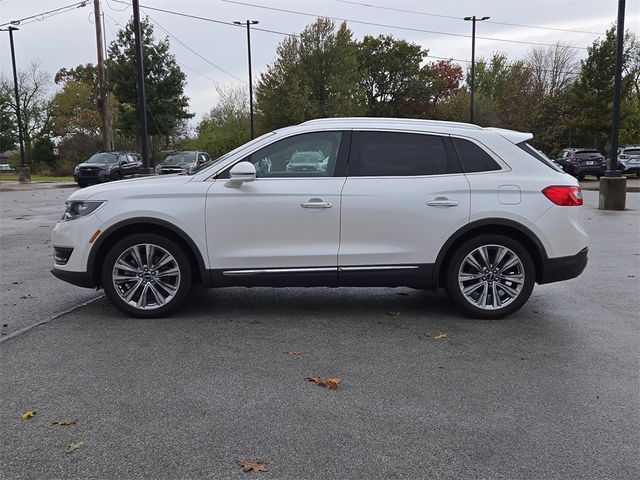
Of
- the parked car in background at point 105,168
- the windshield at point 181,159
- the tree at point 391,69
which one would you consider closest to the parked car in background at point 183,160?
the windshield at point 181,159

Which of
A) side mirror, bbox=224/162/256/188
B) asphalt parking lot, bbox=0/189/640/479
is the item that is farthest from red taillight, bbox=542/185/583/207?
side mirror, bbox=224/162/256/188

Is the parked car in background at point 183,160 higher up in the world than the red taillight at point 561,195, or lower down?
higher up

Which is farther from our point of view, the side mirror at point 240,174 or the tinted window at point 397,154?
the tinted window at point 397,154

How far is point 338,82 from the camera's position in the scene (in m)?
52.3

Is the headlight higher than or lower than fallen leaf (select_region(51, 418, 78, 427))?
higher

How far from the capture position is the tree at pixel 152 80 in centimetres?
4134

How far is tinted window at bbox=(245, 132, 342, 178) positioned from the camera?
5449mm

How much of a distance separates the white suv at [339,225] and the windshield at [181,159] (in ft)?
64.7

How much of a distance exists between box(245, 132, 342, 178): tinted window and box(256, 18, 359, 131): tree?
4408 centimetres

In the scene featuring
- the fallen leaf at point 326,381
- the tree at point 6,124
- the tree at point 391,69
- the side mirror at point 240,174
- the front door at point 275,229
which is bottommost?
the fallen leaf at point 326,381

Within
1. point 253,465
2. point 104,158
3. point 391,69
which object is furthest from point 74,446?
point 391,69

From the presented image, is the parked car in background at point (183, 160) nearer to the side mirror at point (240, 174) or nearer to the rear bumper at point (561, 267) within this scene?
the side mirror at point (240, 174)

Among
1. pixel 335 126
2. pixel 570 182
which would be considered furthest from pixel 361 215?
pixel 570 182

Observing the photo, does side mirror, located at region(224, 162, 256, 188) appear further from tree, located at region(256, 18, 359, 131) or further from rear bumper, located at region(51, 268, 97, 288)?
tree, located at region(256, 18, 359, 131)
